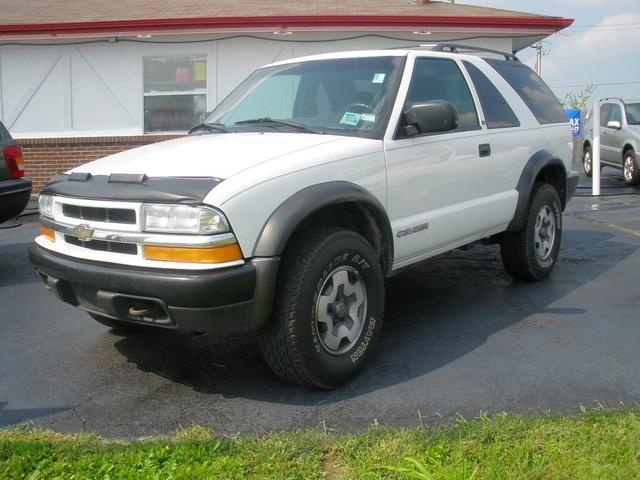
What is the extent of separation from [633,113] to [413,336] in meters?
11.8

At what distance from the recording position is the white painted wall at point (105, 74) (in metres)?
12.9

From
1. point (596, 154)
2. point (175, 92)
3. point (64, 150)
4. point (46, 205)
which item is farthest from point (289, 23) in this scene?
point (46, 205)

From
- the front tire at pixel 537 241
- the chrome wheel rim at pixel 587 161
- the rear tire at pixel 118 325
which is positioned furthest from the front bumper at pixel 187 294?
the chrome wheel rim at pixel 587 161

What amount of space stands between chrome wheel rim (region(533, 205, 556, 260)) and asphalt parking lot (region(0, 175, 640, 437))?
28 cm

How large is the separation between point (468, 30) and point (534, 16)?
125cm

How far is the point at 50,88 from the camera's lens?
43.6ft

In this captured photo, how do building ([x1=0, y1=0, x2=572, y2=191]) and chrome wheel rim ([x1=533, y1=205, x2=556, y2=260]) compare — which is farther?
building ([x1=0, y1=0, x2=572, y2=191])

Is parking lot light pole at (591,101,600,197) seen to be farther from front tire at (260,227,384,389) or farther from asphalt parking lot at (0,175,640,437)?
front tire at (260,227,384,389)

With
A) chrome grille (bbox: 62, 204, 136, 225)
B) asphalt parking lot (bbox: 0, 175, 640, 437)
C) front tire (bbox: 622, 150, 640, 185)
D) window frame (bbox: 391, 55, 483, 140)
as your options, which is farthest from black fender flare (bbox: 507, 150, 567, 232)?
front tire (bbox: 622, 150, 640, 185)

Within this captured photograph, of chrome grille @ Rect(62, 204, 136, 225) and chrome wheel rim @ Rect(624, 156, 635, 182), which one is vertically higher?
chrome wheel rim @ Rect(624, 156, 635, 182)

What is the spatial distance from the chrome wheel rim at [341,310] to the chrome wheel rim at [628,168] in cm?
1135

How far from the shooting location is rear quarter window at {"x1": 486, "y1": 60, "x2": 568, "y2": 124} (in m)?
5.85

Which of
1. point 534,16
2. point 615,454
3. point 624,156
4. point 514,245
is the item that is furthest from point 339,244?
point 624,156

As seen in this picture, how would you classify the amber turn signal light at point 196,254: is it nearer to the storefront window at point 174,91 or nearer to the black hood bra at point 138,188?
the black hood bra at point 138,188
